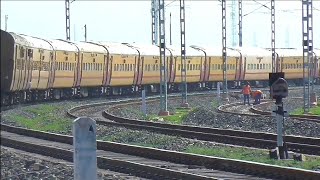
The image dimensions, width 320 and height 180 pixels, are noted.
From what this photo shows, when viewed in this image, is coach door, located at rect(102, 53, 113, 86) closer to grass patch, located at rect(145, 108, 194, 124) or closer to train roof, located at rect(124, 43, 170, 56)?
train roof, located at rect(124, 43, 170, 56)

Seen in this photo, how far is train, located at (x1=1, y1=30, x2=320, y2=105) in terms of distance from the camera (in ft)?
120

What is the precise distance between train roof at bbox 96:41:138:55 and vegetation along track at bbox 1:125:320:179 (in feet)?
104

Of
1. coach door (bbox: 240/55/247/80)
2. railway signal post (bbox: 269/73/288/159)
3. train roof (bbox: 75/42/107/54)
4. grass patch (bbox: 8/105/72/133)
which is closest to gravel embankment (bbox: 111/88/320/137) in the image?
grass patch (bbox: 8/105/72/133)

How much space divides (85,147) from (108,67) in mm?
44673

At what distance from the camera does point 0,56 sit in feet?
105

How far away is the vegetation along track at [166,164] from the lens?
1378cm

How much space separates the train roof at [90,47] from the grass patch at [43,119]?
1241 cm

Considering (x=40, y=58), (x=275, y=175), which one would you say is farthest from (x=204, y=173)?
(x=40, y=58)

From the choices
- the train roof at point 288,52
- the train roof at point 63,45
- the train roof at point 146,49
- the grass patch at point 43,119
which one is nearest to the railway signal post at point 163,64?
the grass patch at point 43,119

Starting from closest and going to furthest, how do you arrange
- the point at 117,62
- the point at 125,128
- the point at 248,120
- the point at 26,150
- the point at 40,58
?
the point at 26,150
the point at 125,128
the point at 248,120
the point at 40,58
the point at 117,62

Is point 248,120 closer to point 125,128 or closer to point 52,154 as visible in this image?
point 125,128

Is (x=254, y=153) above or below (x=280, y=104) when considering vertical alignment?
below

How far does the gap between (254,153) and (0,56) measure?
16.9m

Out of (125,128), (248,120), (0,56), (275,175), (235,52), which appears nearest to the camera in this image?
(275,175)
